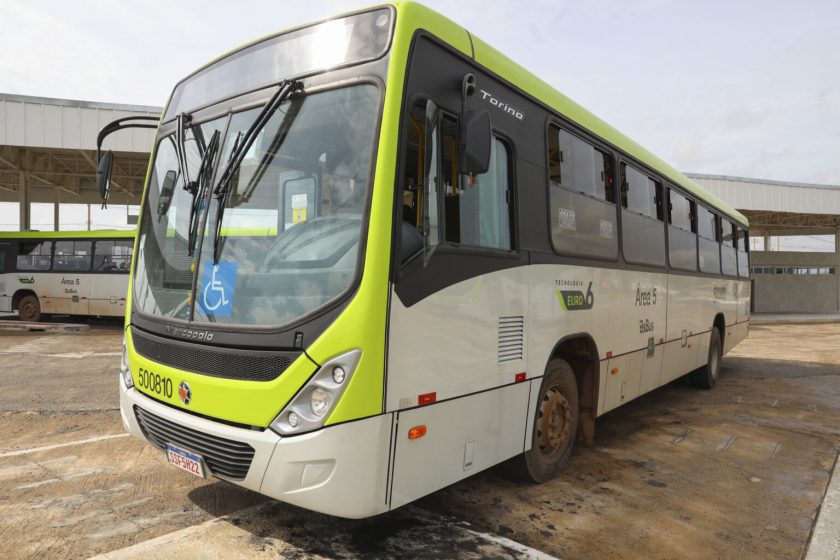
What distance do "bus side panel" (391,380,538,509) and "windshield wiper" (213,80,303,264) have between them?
1.55 metres

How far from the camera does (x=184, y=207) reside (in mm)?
3707

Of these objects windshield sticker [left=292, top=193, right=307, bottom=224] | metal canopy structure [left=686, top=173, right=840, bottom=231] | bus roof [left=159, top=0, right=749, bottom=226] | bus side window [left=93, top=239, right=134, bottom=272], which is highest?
metal canopy structure [left=686, top=173, right=840, bottom=231]

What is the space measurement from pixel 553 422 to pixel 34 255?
20271 mm

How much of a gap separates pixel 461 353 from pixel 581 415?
2.27 m

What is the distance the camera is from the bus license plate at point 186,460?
10.4 feet

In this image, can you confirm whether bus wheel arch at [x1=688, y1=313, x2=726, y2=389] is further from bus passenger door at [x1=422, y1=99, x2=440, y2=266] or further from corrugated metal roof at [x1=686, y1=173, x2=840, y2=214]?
corrugated metal roof at [x1=686, y1=173, x2=840, y2=214]

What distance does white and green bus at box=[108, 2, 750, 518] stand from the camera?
2.83 m

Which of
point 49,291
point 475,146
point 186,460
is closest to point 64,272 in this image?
point 49,291

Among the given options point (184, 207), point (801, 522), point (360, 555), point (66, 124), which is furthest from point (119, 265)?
point (801, 522)

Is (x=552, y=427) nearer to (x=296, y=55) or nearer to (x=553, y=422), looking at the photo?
(x=553, y=422)

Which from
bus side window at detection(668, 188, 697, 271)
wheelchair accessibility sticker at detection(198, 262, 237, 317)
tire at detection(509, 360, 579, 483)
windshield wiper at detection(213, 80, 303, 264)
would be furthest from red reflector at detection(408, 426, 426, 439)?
bus side window at detection(668, 188, 697, 271)

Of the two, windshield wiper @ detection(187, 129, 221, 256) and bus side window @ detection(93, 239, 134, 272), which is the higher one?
bus side window @ detection(93, 239, 134, 272)

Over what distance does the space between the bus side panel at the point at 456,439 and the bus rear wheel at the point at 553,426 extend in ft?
1.17

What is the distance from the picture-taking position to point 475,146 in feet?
10.1
